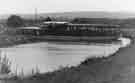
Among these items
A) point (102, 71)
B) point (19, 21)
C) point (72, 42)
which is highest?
point (19, 21)

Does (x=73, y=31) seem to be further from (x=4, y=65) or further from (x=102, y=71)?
(x=4, y=65)

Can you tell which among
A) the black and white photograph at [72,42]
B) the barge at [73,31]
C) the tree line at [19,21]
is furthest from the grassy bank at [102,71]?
the tree line at [19,21]

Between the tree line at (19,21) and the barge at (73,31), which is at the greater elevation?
the tree line at (19,21)

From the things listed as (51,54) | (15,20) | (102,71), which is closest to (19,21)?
(15,20)

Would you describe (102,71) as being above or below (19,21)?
below

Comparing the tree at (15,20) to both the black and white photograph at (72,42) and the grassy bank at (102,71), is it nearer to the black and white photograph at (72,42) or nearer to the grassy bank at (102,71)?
the black and white photograph at (72,42)

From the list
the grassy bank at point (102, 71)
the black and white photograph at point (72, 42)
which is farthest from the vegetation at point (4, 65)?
the grassy bank at point (102, 71)

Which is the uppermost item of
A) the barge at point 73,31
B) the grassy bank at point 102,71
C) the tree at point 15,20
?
the tree at point 15,20

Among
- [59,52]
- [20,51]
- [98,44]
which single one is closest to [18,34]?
[20,51]
